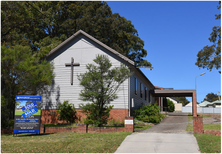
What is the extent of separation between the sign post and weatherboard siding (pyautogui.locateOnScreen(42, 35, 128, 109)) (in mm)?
6602

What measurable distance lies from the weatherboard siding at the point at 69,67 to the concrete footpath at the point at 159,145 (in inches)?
406

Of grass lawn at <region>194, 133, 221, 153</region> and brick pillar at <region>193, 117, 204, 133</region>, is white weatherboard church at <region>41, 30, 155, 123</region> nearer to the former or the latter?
brick pillar at <region>193, 117, 204, 133</region>

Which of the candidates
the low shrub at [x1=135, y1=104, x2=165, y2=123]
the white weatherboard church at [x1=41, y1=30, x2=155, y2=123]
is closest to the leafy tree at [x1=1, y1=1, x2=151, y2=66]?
the white weatherboard church at [x1=41, y1=30, x2=155, y2=123]

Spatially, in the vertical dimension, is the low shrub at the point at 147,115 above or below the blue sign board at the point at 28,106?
below

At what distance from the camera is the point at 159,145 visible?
9984mm

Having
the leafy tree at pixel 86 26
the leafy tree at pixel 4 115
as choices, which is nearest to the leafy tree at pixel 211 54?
the leafy tree at pixel 86 26

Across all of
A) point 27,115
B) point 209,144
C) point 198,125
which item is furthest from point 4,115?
point 209,144

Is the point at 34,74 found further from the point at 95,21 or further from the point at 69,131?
the point at 95,21

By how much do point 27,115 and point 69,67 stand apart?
807cm

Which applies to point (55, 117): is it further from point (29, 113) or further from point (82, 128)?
point (82, 128)

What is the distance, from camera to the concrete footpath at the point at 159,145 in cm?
920

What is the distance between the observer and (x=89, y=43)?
2134 cm

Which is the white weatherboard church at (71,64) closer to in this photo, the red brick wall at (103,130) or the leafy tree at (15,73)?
the leafy tree at (15,73)

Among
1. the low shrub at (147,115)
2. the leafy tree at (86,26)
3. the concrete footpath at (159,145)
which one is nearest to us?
the concrete footpath at (159,145)
